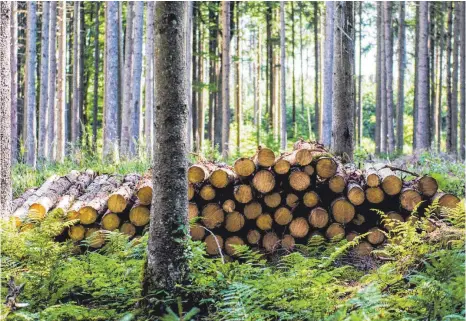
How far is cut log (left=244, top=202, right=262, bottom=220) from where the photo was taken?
6.36 meters

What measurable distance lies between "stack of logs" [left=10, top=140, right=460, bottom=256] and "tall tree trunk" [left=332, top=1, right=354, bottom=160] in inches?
78.7

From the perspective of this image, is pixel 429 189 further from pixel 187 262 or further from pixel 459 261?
pixel 187 262

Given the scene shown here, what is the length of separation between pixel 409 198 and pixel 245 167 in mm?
1990

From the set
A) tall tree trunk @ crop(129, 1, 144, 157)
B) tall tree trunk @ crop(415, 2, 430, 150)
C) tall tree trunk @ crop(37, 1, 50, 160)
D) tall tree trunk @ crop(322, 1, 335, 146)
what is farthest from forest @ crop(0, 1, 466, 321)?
tall tree trunk @ crop(37, 1, 50, 160)

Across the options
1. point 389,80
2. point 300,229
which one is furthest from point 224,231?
point 389,80

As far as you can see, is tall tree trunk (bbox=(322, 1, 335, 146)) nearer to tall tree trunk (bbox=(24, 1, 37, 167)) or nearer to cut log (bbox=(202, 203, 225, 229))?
tall tree trunk (bbox=(24, 1, 37, 167))

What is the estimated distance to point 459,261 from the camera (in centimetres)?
392

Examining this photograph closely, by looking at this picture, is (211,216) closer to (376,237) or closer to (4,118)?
(376,237)

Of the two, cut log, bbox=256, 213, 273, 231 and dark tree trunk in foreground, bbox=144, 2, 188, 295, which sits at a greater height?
dark tree trunk in foreground, bbox=144, 2, 188, 295

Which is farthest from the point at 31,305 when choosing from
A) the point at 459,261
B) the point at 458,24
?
the point at 458,24

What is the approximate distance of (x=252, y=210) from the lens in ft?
20.9

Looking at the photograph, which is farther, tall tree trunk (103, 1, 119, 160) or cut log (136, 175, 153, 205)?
tall tree trunk (103, 1, 119, 160)

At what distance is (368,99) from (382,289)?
47.3 meters

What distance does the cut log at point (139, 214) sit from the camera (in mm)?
6145
